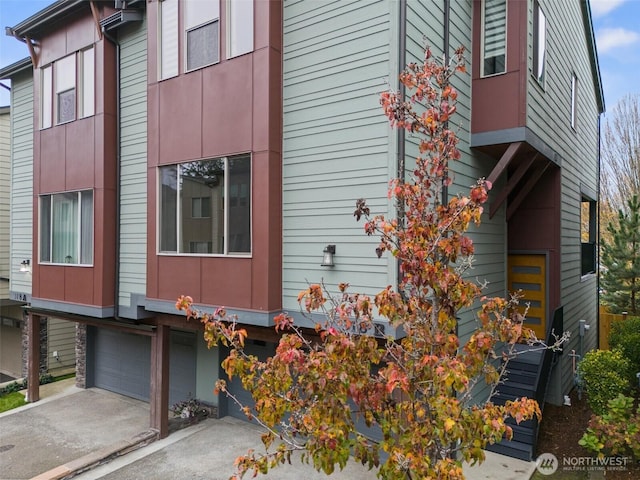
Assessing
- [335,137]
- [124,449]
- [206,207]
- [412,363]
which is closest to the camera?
A: [412,363]

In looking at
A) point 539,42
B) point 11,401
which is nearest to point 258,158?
point 539,42

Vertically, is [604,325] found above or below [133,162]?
below

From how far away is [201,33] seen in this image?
22.7 feet

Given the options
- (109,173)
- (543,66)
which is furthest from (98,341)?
(543,66)

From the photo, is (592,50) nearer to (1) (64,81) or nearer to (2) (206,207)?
(2) (206,207)

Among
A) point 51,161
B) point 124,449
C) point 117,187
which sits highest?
point 51,161

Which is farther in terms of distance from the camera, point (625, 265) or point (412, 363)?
point (625, 265)

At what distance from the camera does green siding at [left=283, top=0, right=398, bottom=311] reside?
214 inches

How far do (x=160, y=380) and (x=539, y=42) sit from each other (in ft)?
29.9

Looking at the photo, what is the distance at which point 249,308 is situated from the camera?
611cm

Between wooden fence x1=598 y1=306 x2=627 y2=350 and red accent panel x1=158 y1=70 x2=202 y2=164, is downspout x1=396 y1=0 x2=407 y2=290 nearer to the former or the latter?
red accent panel x1=158 y1=70 x2=202 y2=164

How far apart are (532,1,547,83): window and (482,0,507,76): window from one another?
0.61 metres

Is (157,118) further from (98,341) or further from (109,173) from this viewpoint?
(98,341)

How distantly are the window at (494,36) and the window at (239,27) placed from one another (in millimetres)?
3739
